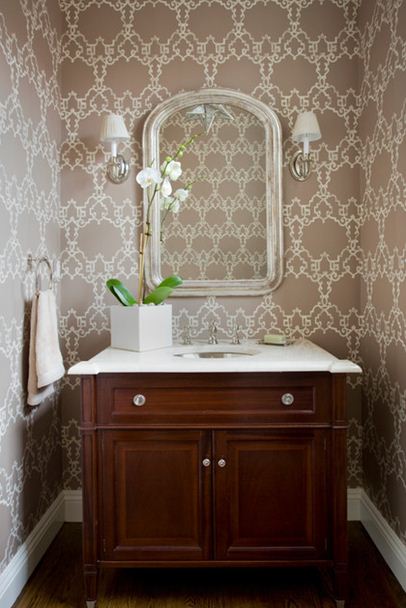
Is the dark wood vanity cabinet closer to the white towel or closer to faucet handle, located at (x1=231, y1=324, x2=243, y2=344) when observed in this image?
the white towel

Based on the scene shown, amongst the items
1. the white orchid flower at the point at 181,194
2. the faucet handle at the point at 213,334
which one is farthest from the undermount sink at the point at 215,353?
the white orchid flower at the point at 181,194

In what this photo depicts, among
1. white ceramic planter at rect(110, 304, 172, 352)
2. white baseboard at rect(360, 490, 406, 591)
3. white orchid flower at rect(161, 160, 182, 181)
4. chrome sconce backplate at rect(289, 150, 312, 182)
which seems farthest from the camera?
chrome sconce backplate at rect(289, 150, 312, 182)

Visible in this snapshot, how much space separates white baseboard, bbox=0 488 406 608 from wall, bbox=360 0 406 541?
0.07 m

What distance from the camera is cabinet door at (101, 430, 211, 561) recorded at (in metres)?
1.82

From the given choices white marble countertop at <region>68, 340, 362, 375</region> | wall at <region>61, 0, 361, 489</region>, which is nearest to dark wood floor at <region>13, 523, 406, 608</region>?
white marble countertop at <region>68, 340, 362, 375</region>

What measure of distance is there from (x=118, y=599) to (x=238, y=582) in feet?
1.51

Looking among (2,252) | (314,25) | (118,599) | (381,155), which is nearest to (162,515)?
(118,599)

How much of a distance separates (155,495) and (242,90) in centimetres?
184

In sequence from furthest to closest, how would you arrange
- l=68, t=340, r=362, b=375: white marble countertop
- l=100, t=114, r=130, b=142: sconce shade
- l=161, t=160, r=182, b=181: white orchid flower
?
l=100, t=114, r=130, b=142: sconce shade, l=161, t=160, r=182, b=181: white orchid flower, l=68, t=340, r=362, b=375: white marble countertop

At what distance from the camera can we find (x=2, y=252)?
70.4 inches

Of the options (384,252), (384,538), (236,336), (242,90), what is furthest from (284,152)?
(384,538)

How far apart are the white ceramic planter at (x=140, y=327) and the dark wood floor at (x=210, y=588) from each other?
2.99ft

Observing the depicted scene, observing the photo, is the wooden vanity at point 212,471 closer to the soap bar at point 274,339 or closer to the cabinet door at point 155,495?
the cabinet door at point 155,495

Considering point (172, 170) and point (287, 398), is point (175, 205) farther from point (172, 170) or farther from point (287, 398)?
point (287, 398)
